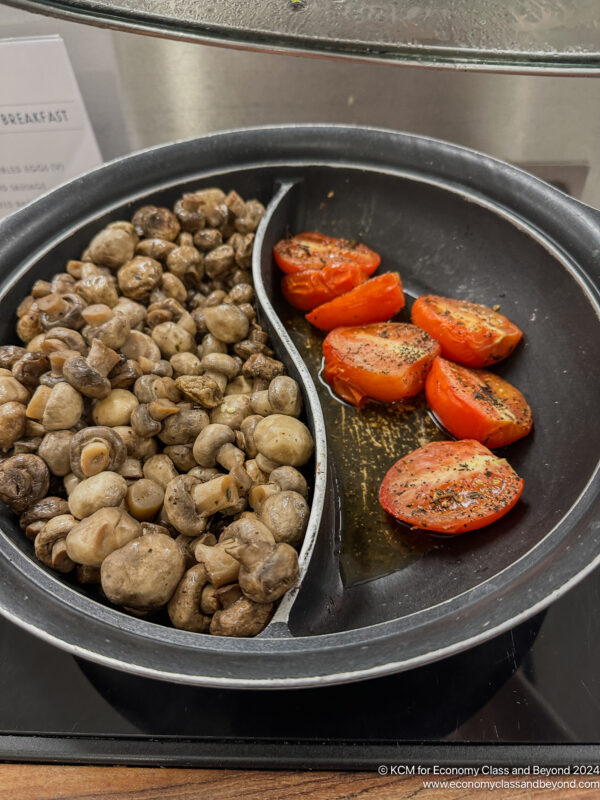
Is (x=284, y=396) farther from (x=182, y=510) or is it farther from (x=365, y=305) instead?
(x=365, y=305)

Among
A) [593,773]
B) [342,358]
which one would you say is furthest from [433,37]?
[593,773]

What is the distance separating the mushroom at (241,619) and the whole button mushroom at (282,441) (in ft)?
1.50

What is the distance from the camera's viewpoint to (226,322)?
6.72ft

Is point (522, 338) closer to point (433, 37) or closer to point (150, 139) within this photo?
point (433, 37)

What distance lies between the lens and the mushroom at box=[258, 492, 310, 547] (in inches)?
61.7

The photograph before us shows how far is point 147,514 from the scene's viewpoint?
163cm

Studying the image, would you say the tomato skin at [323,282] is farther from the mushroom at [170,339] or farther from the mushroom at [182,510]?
the mushroom at [182,510]

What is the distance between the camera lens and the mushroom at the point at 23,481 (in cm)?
156

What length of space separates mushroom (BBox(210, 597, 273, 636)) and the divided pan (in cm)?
4

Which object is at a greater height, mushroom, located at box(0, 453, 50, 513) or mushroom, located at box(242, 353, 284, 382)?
mushroom, located at box(242, 353, 284, 382)

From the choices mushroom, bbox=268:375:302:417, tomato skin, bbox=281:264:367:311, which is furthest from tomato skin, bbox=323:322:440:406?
mushroom, bbox=268:375:302:417

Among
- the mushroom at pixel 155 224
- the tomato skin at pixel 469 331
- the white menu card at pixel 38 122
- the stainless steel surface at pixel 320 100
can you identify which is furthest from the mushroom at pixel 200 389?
the stainless steel surface at pixel 320 100

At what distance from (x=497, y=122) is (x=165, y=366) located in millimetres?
2313

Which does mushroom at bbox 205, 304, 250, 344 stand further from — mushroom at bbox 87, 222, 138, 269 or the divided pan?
mushroom at bbox 87, 222, 138, 269
